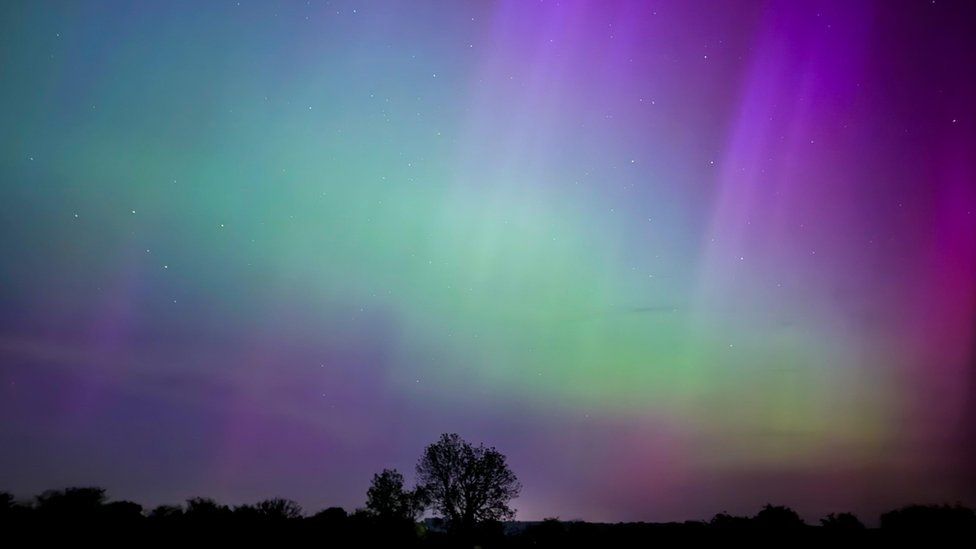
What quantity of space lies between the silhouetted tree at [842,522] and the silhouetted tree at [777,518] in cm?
285

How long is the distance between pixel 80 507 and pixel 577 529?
4791 centimetres

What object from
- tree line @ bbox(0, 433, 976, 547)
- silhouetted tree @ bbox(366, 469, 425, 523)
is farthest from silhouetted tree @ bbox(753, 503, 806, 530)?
silhouetted tree @ bbox(366, 469, 425, 523)

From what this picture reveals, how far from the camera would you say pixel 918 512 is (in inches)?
2571

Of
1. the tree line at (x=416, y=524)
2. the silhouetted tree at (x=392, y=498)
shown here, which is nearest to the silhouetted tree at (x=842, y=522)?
the tree line at (x=416, y=524)

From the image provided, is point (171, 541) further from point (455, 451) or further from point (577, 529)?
point (455, 451)

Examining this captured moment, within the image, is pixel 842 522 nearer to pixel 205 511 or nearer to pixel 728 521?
pixel 728 521

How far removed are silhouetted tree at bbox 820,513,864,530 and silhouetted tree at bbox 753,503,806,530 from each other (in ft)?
9.33

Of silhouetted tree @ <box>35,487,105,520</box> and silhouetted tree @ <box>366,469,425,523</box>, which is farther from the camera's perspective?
silhouetted tree @ <box>366,469,425,523</box>

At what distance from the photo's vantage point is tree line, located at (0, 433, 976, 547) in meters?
35.0

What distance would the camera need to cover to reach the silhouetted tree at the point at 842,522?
194ft

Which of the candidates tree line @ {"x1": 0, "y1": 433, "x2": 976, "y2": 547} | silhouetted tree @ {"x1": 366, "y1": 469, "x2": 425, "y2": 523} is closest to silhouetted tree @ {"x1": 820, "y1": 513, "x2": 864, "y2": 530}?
tree line @ {"x1": 0, "y1": 433, "x2": 976, "y2": 547}

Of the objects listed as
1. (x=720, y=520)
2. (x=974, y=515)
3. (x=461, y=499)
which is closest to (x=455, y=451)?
(x=461, y=499)

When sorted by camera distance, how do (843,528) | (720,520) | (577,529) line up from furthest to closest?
(720,520), (577,529), (843,528)

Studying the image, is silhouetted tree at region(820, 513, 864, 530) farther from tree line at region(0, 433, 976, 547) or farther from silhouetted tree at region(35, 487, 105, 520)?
silhouetted tree at region(35, 487, 105, 520)
